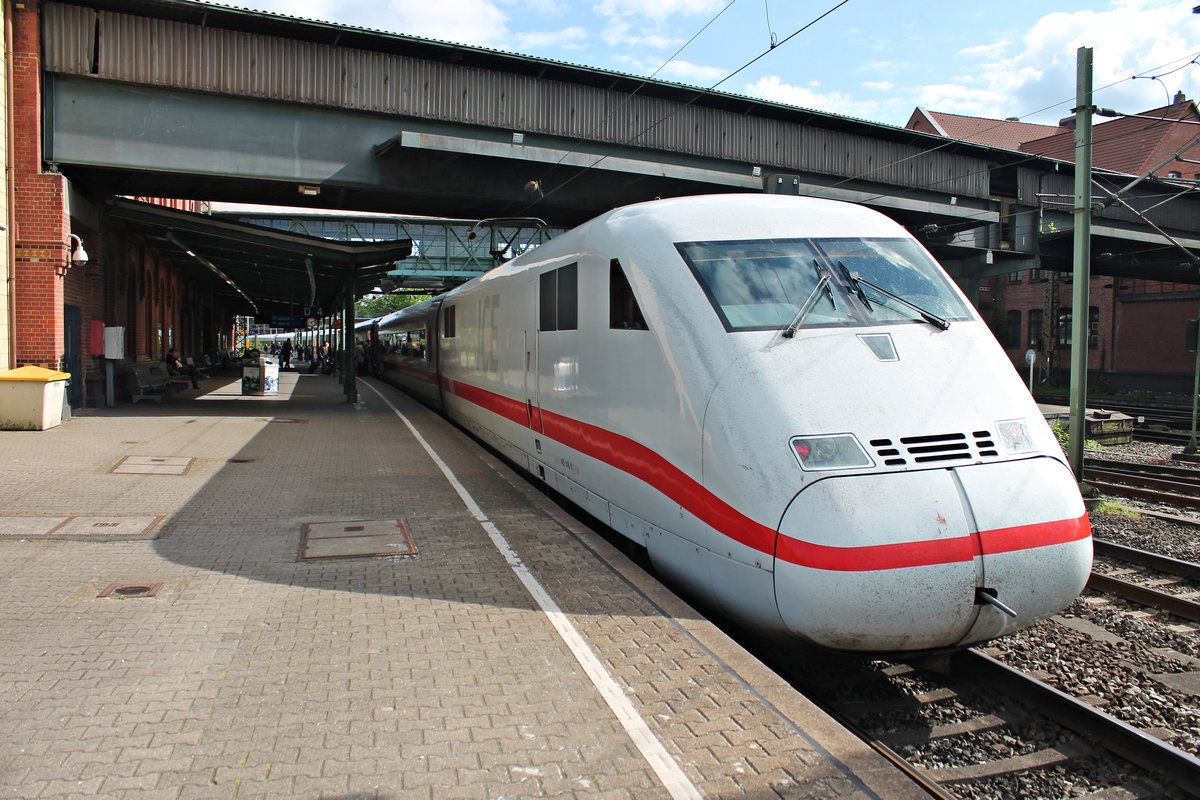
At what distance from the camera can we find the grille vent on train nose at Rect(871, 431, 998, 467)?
4449 mm

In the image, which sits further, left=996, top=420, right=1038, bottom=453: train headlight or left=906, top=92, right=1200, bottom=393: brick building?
left=906, top=92, right=1200, bottom=393: brick building

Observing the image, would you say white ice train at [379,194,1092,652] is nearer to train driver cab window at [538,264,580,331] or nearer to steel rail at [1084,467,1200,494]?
train driver cab window at [538,264,580,331]

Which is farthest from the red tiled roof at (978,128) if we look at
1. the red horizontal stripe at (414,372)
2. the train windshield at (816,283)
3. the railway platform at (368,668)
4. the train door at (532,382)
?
the railway platform at (368,668)

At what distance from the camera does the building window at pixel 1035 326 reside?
45.9m

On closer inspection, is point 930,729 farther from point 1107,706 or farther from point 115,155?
point 115,155

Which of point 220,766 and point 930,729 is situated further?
point 930,729

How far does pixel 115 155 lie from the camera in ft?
51.2

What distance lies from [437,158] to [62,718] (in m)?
15.7

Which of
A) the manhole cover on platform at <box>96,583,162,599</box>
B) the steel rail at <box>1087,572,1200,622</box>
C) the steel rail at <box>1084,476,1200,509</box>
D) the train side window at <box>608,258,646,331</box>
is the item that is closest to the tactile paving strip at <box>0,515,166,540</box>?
the manhole cover on platform at <box>96,583,162,599</box>

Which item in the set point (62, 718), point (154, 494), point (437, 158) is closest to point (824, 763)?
point (62, 718)

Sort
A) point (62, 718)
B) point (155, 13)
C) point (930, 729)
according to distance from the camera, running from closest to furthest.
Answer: point (62, 718) → point (930, 729) → point (155, 13)

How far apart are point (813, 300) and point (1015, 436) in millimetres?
1421

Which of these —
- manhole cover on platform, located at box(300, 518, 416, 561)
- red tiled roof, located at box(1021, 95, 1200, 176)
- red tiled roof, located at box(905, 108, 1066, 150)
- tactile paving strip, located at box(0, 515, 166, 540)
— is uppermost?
red tiled roof, located at box(905, 108, 1066, 150)

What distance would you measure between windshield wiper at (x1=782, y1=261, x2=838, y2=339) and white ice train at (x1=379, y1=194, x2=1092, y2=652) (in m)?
0.01
